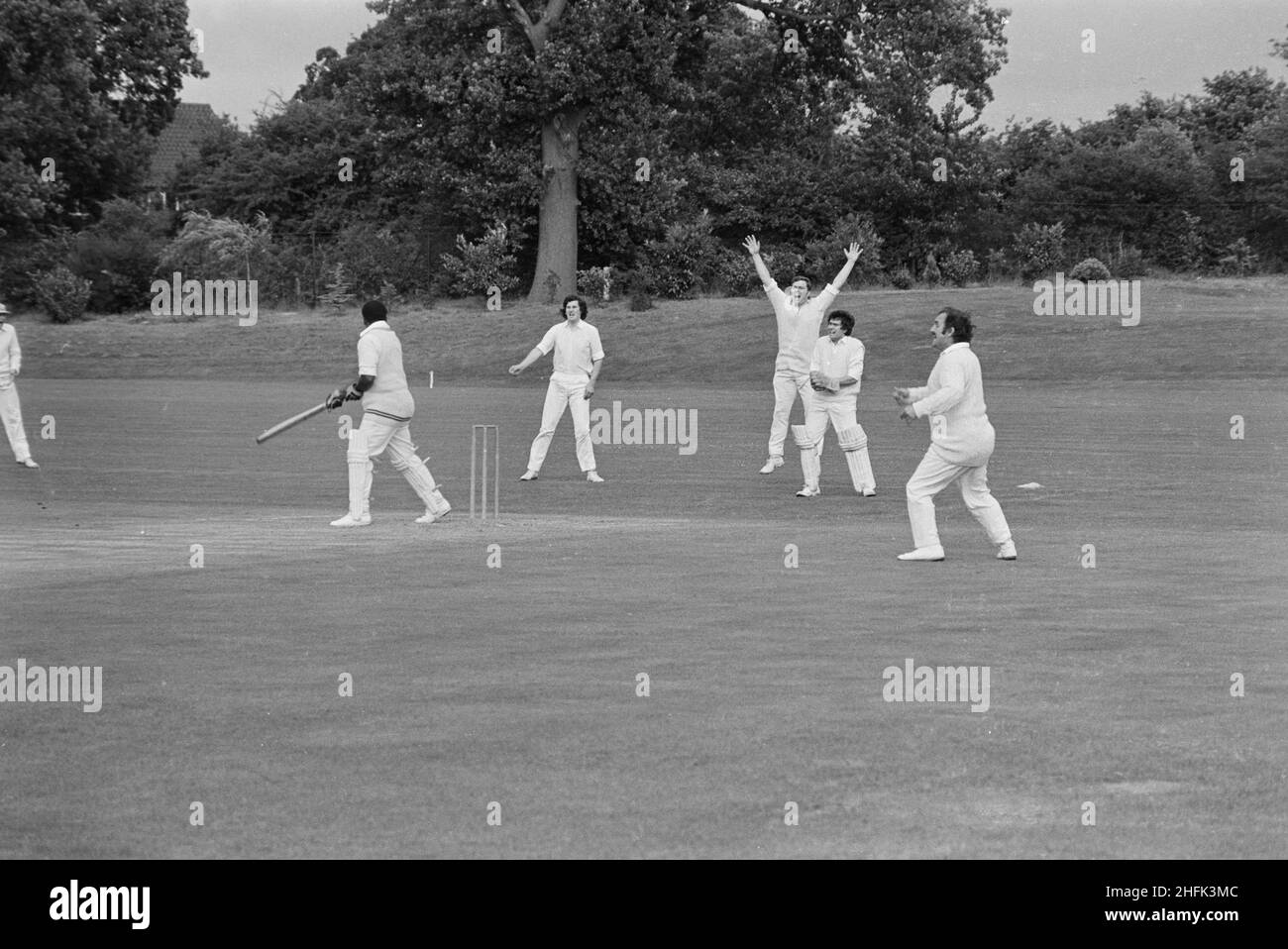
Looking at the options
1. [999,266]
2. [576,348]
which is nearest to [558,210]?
[999,266]

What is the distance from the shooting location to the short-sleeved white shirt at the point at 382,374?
17.4 meters

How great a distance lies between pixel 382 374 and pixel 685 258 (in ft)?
120

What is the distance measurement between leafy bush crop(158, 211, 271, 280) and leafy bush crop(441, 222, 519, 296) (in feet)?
17.6

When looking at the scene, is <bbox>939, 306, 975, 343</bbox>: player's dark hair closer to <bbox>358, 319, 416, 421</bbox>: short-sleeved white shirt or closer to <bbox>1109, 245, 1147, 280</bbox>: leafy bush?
<bbox>358, 319, 416, 421</bbox>: short-sleeved white shirt

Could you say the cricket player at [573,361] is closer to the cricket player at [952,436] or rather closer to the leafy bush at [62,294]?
the cricket player at [952,436]

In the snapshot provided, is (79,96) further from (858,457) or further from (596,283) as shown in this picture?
(858,457)

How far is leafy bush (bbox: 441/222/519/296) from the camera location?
2063 inches

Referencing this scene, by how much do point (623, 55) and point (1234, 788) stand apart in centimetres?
4495

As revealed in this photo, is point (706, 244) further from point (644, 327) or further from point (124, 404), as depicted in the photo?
point (124, 404)

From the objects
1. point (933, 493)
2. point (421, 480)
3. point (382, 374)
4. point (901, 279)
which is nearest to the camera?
point (933, 493)

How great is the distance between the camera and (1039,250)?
5284 centimetres

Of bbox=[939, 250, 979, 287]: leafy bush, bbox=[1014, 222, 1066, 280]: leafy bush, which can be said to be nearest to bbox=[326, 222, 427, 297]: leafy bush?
bbox=[939, 250, 979, 287]: leafy bush

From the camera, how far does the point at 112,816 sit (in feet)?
23.8
